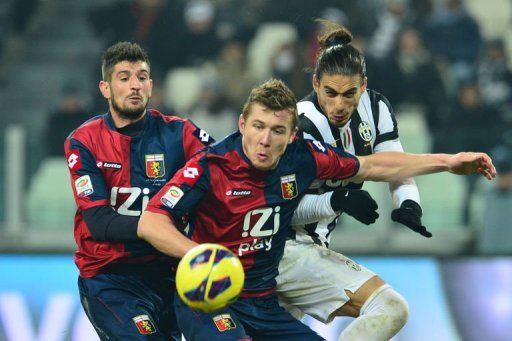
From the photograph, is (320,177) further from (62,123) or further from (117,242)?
(62,123)

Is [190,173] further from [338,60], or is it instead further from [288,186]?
[338,60]

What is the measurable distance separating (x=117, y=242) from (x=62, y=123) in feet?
18.5

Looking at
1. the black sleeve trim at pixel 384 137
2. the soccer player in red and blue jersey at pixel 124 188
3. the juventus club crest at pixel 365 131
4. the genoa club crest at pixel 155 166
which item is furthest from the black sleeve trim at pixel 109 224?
the black sleeve trim at pixel 384 137

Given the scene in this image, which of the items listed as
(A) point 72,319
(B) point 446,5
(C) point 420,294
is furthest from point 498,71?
(A) point 72,319

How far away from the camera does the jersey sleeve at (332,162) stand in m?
5.40

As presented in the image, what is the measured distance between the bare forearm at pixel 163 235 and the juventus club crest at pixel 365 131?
4.25 ft

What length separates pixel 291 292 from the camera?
5754mm

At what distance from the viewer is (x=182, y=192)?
5.05 meters

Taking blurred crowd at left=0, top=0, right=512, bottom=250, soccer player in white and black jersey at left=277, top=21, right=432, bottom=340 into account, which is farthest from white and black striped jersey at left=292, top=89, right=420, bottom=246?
blurred crowd at left=0, top=0, right=512, bottom=250

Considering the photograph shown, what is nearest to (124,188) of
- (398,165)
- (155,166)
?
(155,166)

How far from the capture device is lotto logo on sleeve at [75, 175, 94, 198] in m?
5.41

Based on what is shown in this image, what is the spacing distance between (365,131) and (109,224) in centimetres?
146

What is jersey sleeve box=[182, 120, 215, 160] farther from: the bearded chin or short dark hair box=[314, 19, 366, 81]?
short dark hair box=[314, 19, 366, 81]

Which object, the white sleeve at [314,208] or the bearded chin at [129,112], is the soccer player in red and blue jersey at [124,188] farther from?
the white sleeve at [314,208]
